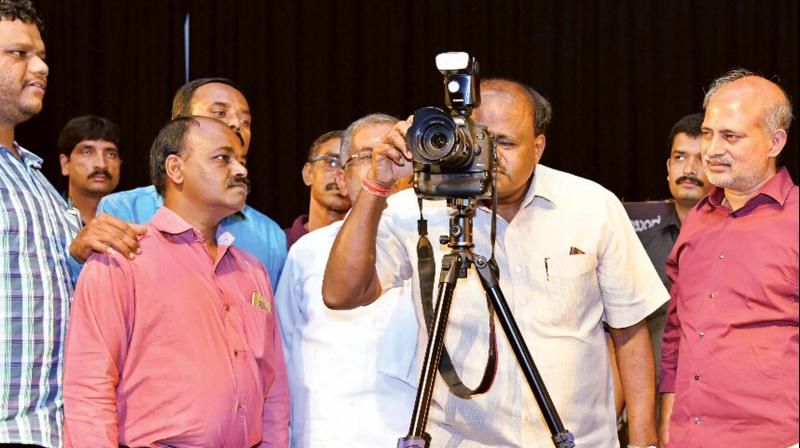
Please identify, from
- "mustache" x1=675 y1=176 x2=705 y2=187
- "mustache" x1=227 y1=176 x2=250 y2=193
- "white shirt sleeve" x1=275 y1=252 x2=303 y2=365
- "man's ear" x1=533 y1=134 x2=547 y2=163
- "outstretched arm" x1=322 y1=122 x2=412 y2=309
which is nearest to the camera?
"outstretched arm" x1=322 y1=122 x2=412 y2=309

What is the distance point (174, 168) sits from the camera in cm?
293

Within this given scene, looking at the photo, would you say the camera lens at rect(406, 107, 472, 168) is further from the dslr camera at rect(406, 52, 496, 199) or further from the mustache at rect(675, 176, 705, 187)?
the mustache at rect(675, 176, 705, 187)

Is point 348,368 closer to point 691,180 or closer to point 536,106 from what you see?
point 536,106

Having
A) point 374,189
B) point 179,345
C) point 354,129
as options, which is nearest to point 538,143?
point 374,189

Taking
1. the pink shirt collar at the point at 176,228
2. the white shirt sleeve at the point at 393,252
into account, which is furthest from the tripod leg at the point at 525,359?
the pink shirt collar at the point at 176,228

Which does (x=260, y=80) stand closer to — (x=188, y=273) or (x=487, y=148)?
(x=188, y=273)

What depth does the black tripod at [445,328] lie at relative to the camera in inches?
79.7

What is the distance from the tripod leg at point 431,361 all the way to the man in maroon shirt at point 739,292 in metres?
0.74

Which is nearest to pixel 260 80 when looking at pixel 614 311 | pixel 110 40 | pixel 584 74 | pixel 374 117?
pixel 110 40

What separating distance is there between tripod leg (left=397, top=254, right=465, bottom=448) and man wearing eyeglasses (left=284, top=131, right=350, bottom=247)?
1.85 metres

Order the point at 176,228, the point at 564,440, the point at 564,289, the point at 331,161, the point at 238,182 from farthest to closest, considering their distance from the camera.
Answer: the point at 331,161, the point at 238,182, the point at 176,228, the point at 564,289, the point at 564,440

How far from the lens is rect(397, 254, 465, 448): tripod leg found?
79.1 inches

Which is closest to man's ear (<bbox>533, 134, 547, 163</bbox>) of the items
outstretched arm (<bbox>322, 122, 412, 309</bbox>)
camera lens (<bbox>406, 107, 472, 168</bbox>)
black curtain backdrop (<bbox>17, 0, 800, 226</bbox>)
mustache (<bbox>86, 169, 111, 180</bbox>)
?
outstretched arm (<bbox>322, 122, 412, 309</bbox>)

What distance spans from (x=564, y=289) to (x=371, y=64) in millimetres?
3997
